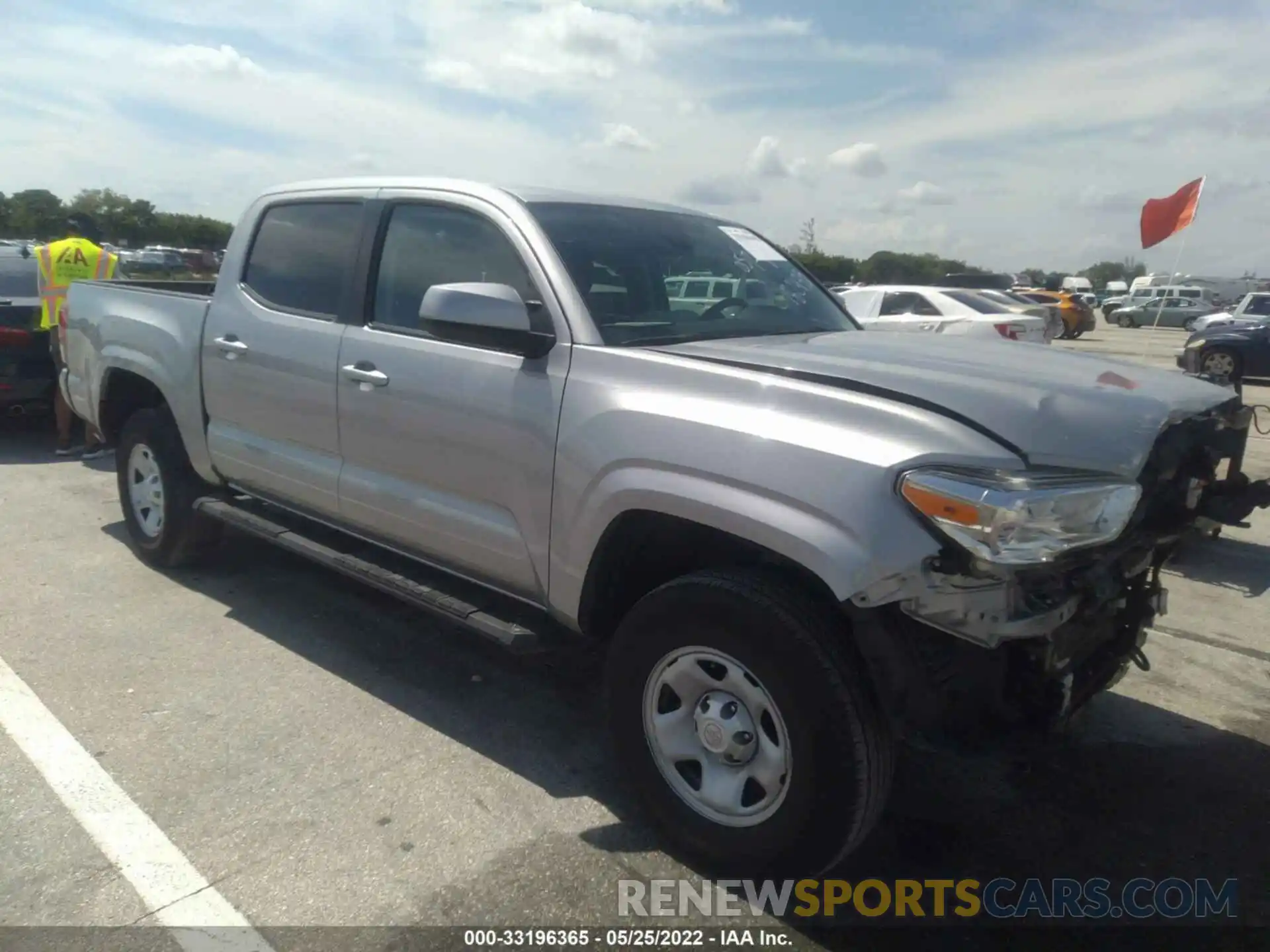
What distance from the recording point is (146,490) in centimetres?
526

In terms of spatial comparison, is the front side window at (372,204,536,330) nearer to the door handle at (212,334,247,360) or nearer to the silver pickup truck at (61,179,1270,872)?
the silver pickup truck at (61,179,1270,872)

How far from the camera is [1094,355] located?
12.1 ft

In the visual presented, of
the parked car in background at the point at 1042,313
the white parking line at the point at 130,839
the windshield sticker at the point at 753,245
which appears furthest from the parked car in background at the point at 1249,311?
the white parking line at the point at 130,839

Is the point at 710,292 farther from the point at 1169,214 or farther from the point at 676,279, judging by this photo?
the point at 1169,214

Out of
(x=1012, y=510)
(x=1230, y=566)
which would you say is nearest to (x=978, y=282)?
(x=1230, y=566)

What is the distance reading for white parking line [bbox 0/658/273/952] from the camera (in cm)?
257

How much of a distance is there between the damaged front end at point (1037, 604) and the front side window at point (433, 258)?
172cm

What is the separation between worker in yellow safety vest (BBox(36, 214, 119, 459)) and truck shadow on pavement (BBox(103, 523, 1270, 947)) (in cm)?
454

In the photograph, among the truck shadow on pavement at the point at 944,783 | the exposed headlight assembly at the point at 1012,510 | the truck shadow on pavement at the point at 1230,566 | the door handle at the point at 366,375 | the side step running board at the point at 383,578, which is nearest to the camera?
the exposed headlight assembly at the point at 1012,510

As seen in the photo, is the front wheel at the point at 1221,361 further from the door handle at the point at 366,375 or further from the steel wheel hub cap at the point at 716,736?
the steel wheel hub cap at the point at 716,736

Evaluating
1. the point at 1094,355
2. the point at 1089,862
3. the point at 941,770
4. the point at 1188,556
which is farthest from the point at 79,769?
the point at 1188,556

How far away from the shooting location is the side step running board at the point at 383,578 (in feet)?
10.4

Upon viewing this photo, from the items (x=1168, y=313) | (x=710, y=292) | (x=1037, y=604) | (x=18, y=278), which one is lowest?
(x=1168, y=313)

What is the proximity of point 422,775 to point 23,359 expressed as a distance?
6.57m
